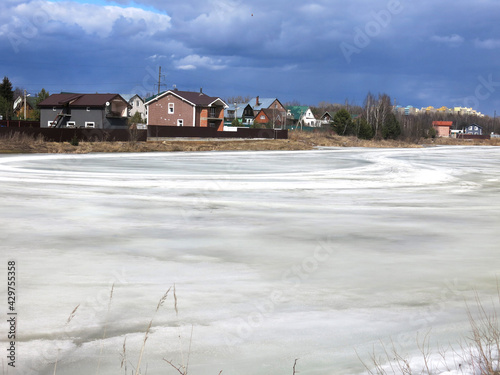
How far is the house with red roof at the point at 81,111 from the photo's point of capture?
67.9m

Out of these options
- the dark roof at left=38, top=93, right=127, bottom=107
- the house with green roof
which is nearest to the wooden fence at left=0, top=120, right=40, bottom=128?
the dark roof at left=38, top=93, right=127, bottom=107

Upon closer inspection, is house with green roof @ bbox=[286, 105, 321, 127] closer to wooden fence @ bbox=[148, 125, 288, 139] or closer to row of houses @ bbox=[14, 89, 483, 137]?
row of houses @ bbox=[14, 89, 483, 137]

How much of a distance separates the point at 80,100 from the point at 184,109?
12.7 m

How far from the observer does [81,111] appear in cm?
6825

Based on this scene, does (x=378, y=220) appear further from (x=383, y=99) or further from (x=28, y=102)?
(x=28, y=102)

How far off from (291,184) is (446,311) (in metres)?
12.9

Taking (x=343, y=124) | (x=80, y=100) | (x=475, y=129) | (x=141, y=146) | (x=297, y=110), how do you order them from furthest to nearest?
(x=475, y=129) → (x=297, y=110) → (x=343, y=124) → (x=80, y=100) → (x=141, y=146)

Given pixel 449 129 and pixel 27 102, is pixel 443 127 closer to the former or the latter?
pixel 449 129

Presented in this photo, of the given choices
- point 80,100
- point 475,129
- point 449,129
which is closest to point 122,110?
point 80,100

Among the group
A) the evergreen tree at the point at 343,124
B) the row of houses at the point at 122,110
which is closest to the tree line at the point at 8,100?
the row of houses at the point at 122,110

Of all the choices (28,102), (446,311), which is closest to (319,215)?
(446,311)

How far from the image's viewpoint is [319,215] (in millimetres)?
12047

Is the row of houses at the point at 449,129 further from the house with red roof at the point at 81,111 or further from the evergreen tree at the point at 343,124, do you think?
the house with red roof at the point at 81,111

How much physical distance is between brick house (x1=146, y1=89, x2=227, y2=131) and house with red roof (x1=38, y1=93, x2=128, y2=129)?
547 centimetres
